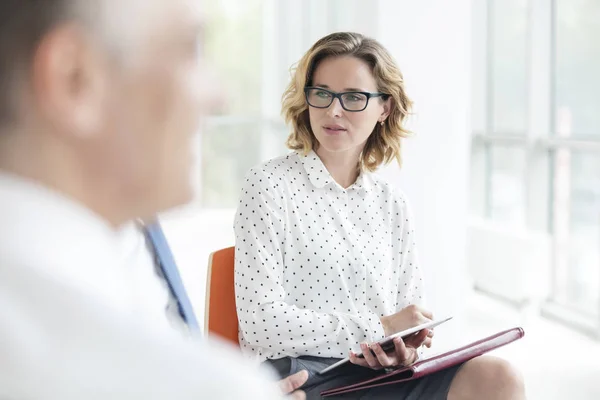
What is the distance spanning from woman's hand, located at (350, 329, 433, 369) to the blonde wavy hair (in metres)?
0.54

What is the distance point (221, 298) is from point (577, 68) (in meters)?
4.00

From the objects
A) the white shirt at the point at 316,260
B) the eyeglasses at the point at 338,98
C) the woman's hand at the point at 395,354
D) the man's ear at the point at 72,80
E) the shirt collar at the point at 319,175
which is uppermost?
the man's ear at the point at 72,80

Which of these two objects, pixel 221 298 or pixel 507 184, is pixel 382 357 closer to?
pixel 221 298

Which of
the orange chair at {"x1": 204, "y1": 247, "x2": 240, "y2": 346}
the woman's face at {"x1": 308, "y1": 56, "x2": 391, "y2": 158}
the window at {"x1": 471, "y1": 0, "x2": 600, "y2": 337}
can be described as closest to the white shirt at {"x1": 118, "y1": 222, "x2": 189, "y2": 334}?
the orange chair at {"x1": 204, "y1": 247, "x2": 240, "y2": 346}

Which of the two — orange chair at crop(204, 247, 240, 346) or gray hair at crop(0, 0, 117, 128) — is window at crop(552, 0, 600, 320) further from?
gray hair at crop(0, 0, 117, 128)

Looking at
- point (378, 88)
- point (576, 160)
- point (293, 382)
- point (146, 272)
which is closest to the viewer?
point (146, 272)

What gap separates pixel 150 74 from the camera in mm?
408

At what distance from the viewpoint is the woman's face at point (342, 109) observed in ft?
7.23

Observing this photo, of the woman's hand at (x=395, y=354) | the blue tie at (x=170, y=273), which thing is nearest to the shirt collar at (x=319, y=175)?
the woman's hand at (x=395, y=354)

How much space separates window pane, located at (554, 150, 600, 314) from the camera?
17.2ft

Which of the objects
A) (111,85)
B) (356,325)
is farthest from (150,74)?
(356,325)

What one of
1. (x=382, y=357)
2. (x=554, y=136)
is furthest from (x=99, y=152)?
(x=554, y=136)

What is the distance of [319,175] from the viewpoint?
219 centimetres

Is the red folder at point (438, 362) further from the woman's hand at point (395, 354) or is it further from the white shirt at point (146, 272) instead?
the white shirt at point (146, 272)
